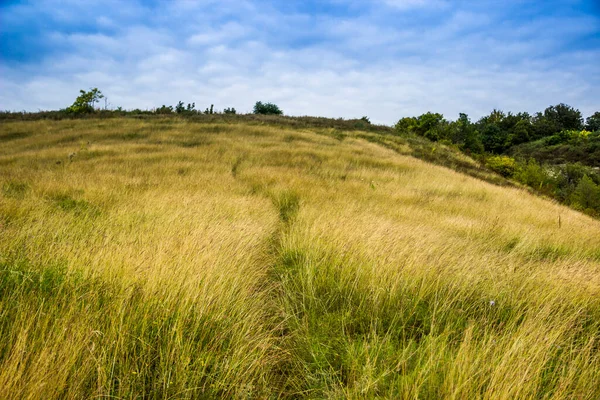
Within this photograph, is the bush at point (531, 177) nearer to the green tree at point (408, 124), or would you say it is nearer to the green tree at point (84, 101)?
the green tree at point (408, 124)

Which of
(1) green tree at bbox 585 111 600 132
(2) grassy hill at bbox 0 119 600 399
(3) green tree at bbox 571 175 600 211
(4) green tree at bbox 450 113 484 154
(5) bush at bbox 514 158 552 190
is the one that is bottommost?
(2) grassy hill at bbox 0 119 600 399

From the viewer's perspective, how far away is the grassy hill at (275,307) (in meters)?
1.46

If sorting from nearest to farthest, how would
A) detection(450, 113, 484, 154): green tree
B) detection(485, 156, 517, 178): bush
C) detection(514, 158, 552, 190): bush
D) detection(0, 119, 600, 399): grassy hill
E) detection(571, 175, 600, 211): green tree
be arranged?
detection(0, 119, 600, 399): grassy hill, detection(571, 175, 600, 211): green tree, detection(514, 158, 552, 190): bush, detection(485, 156, 517, 178): bush, detection(450, 113, 484, 154): green tree

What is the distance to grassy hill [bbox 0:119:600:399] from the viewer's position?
1461 mm

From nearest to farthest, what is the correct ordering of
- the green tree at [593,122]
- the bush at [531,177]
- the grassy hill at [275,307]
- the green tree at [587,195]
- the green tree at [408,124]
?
the grassy hill at [275,307] < the green tree at [587,195] < the bush at [531,177] < the green tree at [408,124] < the green tree at [593,122]

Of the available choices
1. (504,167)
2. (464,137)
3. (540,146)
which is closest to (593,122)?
(540,146)

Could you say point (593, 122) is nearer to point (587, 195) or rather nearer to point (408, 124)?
point (408, 124)

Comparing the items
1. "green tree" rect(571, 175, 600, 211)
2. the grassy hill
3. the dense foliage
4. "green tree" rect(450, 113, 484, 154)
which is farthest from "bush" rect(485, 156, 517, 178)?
the grassy hill

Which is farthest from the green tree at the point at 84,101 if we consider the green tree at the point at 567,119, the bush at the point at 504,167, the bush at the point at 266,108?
the green tree at the point at 567,119

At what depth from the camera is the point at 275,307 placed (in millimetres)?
2408

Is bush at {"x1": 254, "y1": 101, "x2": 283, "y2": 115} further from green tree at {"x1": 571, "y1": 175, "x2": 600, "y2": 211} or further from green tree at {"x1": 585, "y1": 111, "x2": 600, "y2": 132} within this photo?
green tree at {"x1": 585, "y1": 111, "x2": 600, "y2": 132}

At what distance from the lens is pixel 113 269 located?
2189 millimetres

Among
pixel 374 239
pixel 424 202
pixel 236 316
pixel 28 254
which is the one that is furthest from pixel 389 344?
pixel 424 202

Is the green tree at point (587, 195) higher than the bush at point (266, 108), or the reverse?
the bush at point (266, 108)
